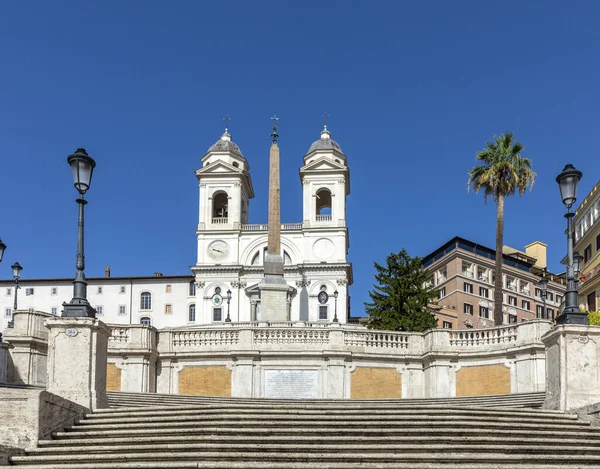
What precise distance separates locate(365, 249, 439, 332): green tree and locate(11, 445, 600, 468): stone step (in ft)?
111

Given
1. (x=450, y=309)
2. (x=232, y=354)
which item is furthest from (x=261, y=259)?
(x=232, y=354)

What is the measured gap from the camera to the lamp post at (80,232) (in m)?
17.0

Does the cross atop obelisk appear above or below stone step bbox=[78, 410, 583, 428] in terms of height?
above

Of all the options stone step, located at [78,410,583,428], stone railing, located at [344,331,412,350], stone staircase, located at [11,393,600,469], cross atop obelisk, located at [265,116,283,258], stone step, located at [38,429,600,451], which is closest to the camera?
stone staircase, located at [11,393,600,469]

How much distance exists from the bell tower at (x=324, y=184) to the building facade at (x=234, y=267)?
0.41 ft

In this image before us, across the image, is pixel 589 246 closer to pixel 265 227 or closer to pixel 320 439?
pixel 265 227

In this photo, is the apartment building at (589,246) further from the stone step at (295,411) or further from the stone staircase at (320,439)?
the stone staircase at (320,439)

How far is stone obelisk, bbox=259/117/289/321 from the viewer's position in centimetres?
5706

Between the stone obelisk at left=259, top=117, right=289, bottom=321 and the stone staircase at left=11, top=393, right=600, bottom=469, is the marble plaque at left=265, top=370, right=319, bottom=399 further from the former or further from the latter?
the stone obelisk at left=259, top=117, right=289, bottom=321

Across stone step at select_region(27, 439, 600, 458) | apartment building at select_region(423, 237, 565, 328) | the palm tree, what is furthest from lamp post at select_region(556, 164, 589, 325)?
apartment building at select_region(423, 237, 565, 328)

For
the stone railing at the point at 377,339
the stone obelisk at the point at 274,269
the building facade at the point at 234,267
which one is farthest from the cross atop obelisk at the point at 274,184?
the stone railing at the point at 377,339

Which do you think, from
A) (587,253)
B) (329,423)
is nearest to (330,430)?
(329,423)

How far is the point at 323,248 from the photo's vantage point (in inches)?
3620

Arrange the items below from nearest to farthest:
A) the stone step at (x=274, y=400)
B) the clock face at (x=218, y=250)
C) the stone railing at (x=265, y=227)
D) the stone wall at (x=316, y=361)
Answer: the stone step at (x=274, y=400)
the stone wall at (x=316, y=361)
the clock face at (x=218, y=250)
the stone railing at (x=265, y=227)
